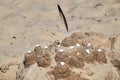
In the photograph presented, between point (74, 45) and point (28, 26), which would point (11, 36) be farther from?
point (74, 45)

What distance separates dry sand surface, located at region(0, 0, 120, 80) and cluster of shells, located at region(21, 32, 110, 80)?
0.10m

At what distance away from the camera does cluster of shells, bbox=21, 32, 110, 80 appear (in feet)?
9.16

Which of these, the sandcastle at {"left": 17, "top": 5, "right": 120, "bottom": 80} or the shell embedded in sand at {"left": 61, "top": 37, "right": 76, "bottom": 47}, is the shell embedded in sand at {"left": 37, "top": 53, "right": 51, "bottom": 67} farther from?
the shell embedded in sand at {"left": 61, "top": 37, "right": 76, "bottom": 47}

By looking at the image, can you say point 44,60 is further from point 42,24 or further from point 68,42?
point 42,24

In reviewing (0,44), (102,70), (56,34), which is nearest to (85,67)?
(102,70)

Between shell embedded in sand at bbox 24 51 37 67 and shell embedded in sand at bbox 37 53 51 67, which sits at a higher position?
shell embedded in sand at bbox 37 53 51 67

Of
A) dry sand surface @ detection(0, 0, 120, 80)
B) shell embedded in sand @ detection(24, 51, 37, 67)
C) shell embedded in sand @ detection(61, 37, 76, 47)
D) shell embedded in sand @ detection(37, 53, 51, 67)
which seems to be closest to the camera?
shell embedded in sand @ detection(37, 53, 51, 67)

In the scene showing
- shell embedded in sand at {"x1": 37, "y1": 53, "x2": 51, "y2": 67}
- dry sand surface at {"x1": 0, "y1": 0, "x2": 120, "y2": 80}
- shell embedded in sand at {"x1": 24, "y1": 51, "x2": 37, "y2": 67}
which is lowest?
dry sand surface at {"x1": 0, "y1": 0, "x2": 120, "y2": 80}

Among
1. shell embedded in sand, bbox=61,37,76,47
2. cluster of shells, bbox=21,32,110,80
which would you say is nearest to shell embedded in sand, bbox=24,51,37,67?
cluster of shells, bbox=21,32,110,80

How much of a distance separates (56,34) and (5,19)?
4.51 feet

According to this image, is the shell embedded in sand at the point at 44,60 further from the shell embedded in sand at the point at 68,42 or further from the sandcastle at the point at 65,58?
the shell embedded in sand at the point at 68,42

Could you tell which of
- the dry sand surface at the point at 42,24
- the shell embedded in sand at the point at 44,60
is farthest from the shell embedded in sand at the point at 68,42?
the dry sand surface at the point at 42,24

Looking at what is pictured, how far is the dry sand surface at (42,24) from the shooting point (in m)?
3.68

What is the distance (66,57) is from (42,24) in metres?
2.13
